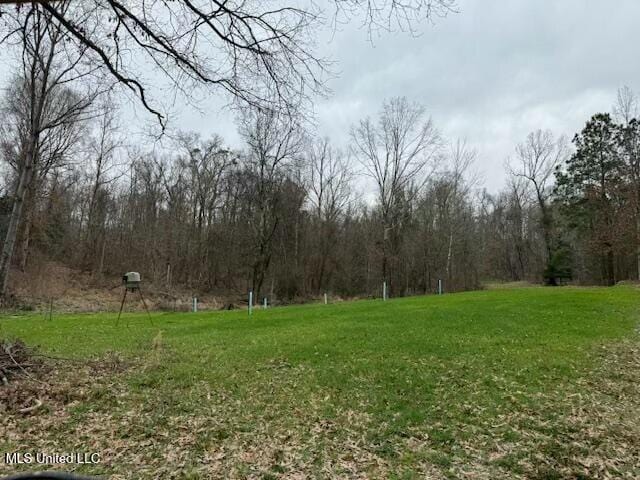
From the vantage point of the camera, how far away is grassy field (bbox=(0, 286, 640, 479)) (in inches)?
154

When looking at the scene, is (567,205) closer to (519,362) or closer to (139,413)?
(519,362)

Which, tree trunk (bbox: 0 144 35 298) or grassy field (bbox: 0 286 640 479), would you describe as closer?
grassy field (bbox: 0 286 640 479)

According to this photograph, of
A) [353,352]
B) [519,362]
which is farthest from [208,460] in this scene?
[519,362]

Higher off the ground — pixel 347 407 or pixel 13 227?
pixel 13 227

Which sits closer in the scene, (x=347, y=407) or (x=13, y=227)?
(x=347, y=407)

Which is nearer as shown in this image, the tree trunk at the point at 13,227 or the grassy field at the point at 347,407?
the grassy field at the point at 347,407

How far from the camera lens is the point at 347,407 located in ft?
17.2

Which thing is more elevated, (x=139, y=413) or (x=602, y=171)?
(x=602, y=171)

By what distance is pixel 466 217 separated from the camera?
34.3 meters

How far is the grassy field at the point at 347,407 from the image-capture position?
391 centimetres

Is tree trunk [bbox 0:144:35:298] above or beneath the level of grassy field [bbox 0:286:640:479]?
above

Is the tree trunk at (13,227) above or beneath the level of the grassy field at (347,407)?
above

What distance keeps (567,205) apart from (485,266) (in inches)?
306

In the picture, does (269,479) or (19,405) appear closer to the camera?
(269,479)
